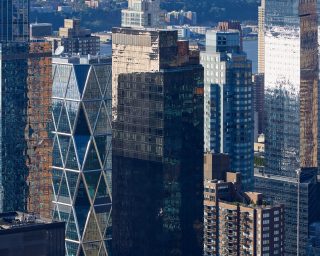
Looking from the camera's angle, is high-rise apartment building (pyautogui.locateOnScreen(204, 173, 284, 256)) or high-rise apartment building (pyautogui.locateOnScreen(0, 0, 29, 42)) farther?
high-rise apartment building (pyautogui.locateOnScreen(0, 0, 29, 42))

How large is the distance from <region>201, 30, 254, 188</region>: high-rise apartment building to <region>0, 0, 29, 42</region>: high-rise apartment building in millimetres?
23365

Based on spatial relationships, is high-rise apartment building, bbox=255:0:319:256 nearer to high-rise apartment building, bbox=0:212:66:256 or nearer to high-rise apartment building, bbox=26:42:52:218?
high-rise apartment building, bbox=26:42:52:218

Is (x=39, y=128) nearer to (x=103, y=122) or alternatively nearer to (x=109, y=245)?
(x=103, y=122)

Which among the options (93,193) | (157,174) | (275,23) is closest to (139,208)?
(157,174)

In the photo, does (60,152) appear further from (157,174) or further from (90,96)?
(157,174)

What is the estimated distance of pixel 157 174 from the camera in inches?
4902

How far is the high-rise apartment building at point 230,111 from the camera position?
548 ft

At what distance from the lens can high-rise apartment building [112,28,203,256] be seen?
124 metres

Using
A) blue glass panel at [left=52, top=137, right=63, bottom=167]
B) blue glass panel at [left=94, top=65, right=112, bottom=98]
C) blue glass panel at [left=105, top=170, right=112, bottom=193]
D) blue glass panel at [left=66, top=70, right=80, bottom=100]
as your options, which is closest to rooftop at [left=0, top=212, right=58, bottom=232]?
blue glass panel at [left=105, top=170, right=112, bottom=193]

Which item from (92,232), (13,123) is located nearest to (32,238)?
(92,232)

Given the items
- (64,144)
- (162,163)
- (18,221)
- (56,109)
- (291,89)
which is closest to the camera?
(18,221)

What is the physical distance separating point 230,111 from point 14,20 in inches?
1090

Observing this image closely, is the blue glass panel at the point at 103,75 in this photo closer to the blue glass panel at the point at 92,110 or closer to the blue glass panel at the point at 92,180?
the blue glass panel at the point at 92,110

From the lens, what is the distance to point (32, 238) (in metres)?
97.1
